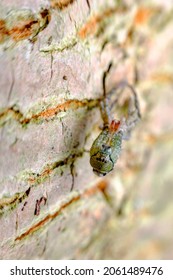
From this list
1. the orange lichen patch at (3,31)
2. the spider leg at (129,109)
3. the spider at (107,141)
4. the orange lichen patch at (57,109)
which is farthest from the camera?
the spider leg at (129,109)

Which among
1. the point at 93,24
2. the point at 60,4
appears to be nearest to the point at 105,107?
the point at 93,24

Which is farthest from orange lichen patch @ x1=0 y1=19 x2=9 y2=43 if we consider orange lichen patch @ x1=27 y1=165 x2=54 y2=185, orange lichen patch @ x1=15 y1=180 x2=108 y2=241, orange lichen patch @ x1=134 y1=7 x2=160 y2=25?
orange lichen patch @ x1=134 y1=7 x2=160 y2=25

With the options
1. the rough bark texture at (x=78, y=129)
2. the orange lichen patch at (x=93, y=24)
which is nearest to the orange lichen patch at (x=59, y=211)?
the rough bark texture at (x=78, y=129)

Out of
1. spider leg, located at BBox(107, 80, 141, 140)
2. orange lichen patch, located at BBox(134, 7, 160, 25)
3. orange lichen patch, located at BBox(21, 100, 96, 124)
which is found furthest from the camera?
orange lichen patch, located at BBox(134, 7, 160, 25)

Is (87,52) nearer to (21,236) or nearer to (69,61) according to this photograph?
(69,61)

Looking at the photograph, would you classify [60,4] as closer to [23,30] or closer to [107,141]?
[23,30]

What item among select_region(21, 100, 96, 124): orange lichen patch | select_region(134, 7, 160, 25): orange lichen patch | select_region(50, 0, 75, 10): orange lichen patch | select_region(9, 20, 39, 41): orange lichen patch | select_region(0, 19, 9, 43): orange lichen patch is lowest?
select_region(21, 100, 96, 124): orange lichen patch

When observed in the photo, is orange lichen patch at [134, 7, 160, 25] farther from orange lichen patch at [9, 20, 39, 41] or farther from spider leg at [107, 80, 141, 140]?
orange lichen patch at [9, 20, 39, 41]

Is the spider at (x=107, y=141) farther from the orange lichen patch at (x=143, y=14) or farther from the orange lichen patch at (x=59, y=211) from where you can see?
the orange lichen patch at (x=143, y=14)

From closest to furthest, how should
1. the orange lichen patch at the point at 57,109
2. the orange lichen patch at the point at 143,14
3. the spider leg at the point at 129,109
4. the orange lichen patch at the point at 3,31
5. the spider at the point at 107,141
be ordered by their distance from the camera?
the orange lichen patch at the point at 3,31 → the orange lichen patch at the point at 57,109 → the spider at the point at 107,141 → the spider leg at the point at 129,109 → the orange lichen patch at the point at 143,14
